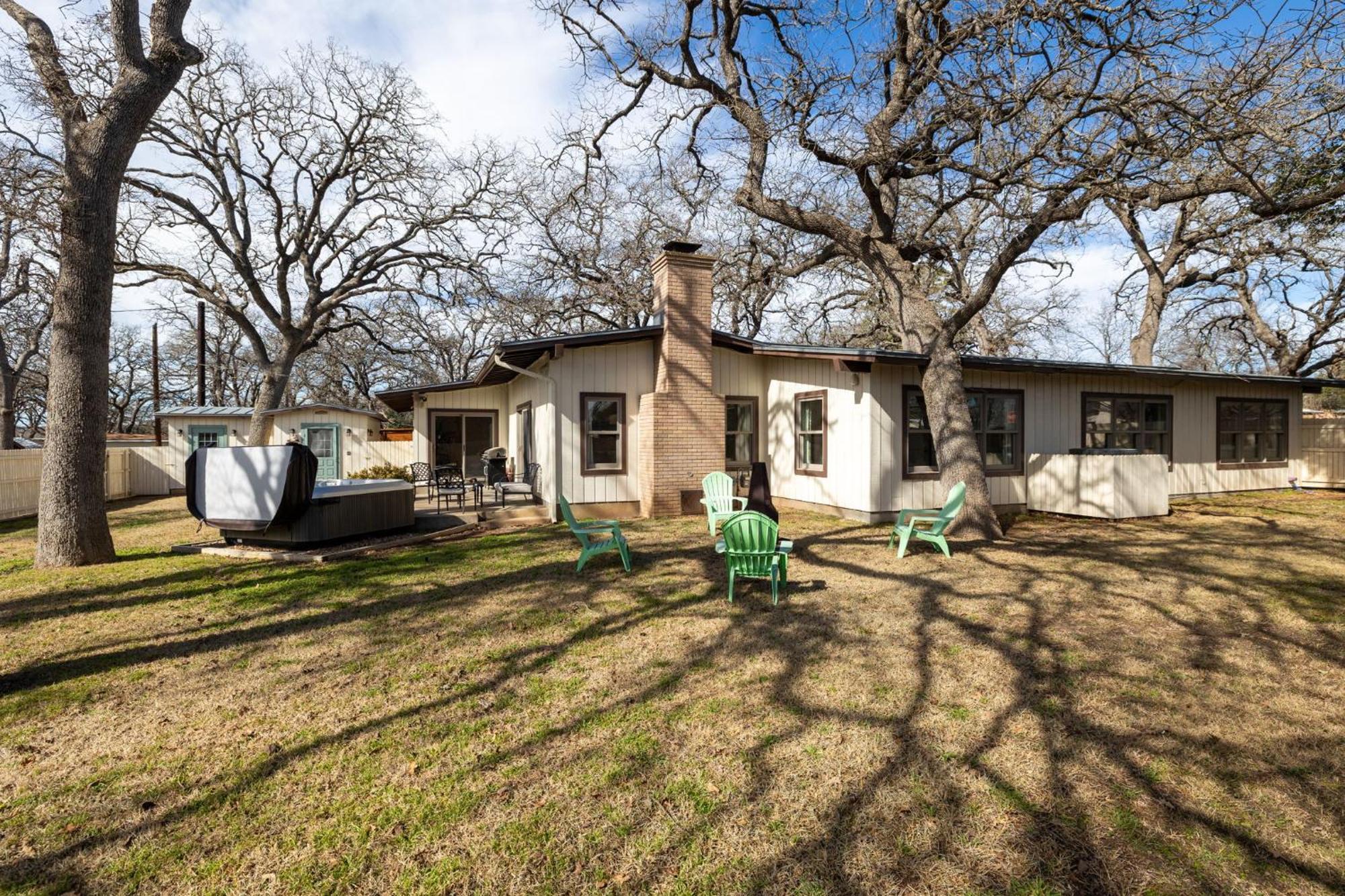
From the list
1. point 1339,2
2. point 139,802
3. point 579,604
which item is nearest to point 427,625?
point 579,604

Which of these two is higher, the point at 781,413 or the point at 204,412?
the point at 204,412

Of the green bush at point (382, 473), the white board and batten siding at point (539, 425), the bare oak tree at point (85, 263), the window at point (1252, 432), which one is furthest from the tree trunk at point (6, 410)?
the window at point (1252, 432)

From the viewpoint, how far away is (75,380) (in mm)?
7023

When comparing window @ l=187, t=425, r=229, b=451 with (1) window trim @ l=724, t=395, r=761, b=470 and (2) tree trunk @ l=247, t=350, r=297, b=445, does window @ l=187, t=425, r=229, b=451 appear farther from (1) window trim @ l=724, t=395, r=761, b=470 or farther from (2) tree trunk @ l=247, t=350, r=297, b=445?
(1) window trim @ l=724, t=395, r=761, b=470

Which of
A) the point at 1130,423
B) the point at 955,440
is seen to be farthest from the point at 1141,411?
the point at 955,440

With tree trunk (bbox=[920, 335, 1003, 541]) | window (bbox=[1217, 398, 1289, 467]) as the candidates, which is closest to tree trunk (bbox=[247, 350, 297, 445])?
tree trunk (bbox=[920, 335, 1003, 541])

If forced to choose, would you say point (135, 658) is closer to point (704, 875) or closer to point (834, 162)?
point (704, 875)

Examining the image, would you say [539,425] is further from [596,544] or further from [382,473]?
[382,473]

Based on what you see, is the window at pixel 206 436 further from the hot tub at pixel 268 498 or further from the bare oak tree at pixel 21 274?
the hot tub at pixel 268 498

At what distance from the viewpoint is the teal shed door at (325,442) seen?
722 inches

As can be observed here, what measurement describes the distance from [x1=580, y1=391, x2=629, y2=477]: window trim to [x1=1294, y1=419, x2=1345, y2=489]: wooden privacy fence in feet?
53.2

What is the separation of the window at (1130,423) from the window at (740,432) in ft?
21.1

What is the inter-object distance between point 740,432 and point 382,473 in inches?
441

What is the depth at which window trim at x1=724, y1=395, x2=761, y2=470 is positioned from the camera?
11953 mm
